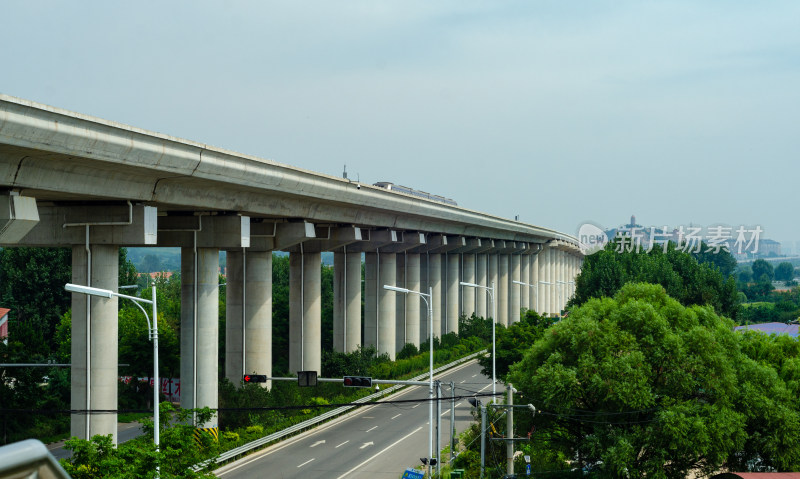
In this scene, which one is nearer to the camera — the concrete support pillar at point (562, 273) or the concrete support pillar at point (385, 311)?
the concrete support pillar at point (385, 311)

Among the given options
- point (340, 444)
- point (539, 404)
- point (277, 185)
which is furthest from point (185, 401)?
point (539, 404)

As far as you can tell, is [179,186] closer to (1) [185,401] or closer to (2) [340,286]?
(1) [185,401]

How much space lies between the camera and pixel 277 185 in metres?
43.8

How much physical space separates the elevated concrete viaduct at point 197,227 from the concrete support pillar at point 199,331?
0.19 ft

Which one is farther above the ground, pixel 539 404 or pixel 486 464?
pixel 539 404

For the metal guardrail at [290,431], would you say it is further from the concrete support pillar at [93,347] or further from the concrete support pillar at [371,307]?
the concrete support pillar at [371,307]

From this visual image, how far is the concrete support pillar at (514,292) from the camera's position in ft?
395

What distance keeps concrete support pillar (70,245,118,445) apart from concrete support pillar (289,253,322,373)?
25.7 m

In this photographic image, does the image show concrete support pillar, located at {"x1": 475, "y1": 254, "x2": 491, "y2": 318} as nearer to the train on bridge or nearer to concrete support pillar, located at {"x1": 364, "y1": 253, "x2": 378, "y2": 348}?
the train on bridge

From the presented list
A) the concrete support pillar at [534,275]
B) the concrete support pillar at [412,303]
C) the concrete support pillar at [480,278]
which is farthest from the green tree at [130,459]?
the concrete support pillar at [534,275]

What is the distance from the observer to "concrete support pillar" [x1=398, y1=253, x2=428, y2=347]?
8288cm

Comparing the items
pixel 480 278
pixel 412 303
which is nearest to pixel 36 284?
pixel 412 303

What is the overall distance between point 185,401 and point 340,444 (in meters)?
8.41

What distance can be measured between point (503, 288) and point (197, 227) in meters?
78.3
